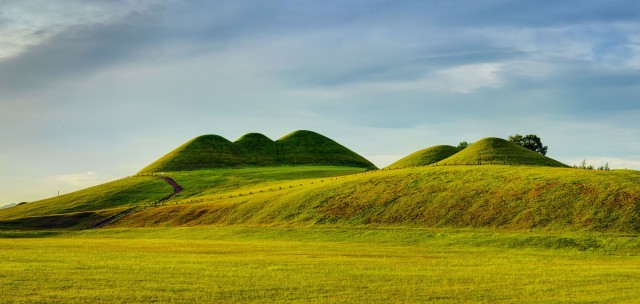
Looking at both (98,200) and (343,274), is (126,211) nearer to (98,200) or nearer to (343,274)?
(98,200)

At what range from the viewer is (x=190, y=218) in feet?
300

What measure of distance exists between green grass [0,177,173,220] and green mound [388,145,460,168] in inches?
2424

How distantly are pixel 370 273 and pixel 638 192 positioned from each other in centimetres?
5144

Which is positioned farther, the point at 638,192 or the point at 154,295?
the point at 638,192

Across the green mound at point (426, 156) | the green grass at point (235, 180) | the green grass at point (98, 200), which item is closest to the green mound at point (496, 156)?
the green mound at point (426, 156)

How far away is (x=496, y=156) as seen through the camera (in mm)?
Result: 130375

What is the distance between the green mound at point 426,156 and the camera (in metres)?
157

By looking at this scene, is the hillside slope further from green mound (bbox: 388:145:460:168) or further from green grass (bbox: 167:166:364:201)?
green mound (bbox: 388:145:460:168)

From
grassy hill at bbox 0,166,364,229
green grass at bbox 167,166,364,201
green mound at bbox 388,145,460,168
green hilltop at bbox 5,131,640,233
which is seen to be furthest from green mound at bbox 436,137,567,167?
grassy hill at bbox 0,166,364,229

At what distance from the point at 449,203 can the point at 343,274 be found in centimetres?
4743

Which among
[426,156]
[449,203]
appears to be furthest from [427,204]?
[426,156]

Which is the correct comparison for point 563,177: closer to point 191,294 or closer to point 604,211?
point 604,211

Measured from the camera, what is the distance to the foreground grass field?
2745 cm

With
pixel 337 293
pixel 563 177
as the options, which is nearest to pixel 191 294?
pixel 337 293
